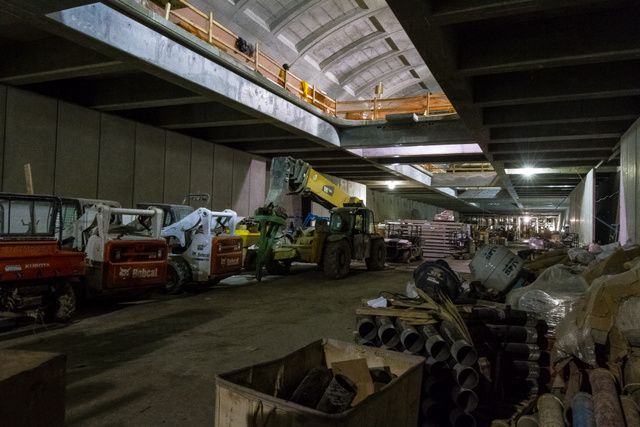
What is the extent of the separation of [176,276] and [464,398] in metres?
7.48

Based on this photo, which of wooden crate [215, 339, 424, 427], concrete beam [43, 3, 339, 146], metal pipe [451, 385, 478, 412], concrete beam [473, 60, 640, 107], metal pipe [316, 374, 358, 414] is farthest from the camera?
concrete beam [473, 60, 640, 107]

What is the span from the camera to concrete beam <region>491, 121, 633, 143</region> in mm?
10483

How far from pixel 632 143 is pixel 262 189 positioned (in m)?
13.5

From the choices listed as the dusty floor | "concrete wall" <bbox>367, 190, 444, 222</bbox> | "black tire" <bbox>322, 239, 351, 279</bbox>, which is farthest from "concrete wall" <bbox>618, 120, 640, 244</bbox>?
"concrete wall" <bbox>367, 190, 444, 222</bbox>

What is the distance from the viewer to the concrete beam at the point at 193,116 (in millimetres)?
12250

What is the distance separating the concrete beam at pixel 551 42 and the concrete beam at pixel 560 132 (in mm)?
4795

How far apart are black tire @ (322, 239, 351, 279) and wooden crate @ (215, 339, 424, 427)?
9229 millimetres

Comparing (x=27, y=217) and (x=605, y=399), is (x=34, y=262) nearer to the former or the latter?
(x=27, y=217)

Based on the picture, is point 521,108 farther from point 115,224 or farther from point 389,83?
point 389,83

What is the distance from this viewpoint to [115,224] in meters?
8.98

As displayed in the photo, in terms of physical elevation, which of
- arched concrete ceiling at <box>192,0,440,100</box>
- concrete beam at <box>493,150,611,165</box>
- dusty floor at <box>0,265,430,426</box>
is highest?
arched concrete ceiling at <box>192,0,440,100</box>

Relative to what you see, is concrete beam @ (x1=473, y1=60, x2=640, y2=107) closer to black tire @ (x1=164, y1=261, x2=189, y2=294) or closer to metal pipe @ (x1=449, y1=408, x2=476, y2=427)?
metal pipe @ (x1=449, y1=408, x2=476, y2=427)

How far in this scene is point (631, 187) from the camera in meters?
8.38

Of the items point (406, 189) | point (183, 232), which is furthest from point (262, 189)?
point (406, 189)
